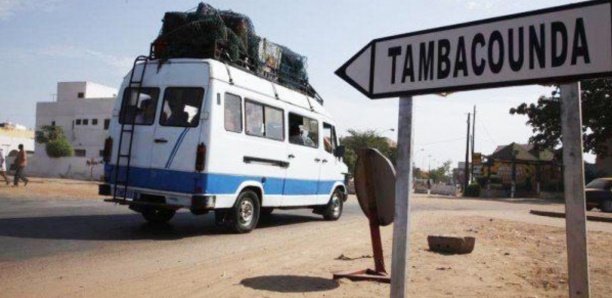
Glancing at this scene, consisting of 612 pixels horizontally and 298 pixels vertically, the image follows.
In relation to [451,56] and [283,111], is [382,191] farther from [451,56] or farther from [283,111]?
[283,111]

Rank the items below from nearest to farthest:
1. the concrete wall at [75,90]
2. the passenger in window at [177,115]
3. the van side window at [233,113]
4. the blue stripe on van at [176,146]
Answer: the blue stripe on van at [176,146] < the passenger in window at [177,115] < the van side window at [233,113] < the concrete wall at [75,90]

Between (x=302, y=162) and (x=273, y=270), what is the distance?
5144 millimetres

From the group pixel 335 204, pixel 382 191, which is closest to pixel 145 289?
pixel 382 191

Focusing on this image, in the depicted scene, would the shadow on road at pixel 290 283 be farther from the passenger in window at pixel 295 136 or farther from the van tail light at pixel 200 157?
the passenger in window at pixel 295 136

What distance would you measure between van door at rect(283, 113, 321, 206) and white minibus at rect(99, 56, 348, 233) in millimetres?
131

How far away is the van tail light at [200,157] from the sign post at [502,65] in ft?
16.3

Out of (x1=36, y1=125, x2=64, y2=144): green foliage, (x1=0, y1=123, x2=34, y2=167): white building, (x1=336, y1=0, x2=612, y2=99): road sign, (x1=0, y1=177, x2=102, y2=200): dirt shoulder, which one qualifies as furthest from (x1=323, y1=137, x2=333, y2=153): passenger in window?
(x1=0, y1=123, x2=34, y2=167): white building

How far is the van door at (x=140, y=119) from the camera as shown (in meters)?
8.36

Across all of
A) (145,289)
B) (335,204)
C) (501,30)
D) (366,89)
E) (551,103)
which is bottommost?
(145,289)

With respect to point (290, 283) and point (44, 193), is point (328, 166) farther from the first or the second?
point (44, 193)

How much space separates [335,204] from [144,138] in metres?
5.68

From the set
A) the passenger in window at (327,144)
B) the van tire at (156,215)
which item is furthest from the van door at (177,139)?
the passenger in window at (327,144)

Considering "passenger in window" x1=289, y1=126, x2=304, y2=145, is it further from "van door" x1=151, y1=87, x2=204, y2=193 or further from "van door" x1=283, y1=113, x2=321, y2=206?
"van door" x1=151, y1=87, x2=204, y2=193

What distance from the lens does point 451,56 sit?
A: 2.91 metres
